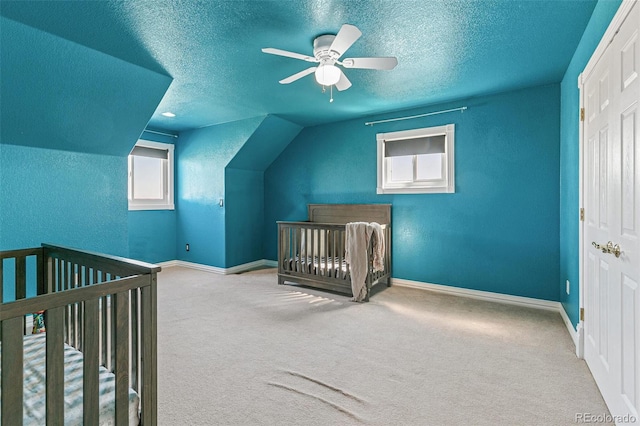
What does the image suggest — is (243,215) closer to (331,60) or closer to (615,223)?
(331,60)

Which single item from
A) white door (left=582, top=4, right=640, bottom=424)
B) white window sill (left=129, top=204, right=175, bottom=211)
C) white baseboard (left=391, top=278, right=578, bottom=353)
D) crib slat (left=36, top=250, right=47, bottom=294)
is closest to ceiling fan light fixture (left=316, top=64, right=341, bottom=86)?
white door (left=582, top=4, right=640, bottom=424)

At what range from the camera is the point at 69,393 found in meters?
1.13

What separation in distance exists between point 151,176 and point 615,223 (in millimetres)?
5573

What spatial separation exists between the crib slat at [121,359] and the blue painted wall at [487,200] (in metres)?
3.49

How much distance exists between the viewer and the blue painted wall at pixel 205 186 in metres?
4.71

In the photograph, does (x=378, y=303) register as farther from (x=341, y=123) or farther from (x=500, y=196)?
(x=341, y=123)

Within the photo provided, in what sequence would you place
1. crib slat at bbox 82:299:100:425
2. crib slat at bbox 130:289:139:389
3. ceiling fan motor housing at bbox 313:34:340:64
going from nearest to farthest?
crib slat at bbox 82:299:100:425, crib slat at bbox 130:289:139:389, ceiling fan motor housing at bbox 313:34:340:64

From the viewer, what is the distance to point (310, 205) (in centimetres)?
493

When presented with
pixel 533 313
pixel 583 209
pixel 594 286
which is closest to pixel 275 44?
pixel 583 209

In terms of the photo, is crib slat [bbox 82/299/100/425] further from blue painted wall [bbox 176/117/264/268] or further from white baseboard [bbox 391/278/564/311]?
blue painted wall [bbox 176/117/264/268]

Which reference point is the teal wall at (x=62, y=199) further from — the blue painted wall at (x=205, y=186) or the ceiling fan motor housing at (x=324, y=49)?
the ceiling fan motor housing at (x=324, y=49)

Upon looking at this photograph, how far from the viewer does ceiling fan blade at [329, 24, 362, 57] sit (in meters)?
1.81

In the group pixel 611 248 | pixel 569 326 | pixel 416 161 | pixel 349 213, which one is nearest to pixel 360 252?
pixel 349 213

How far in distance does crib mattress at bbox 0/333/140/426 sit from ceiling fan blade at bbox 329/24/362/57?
211 cm
